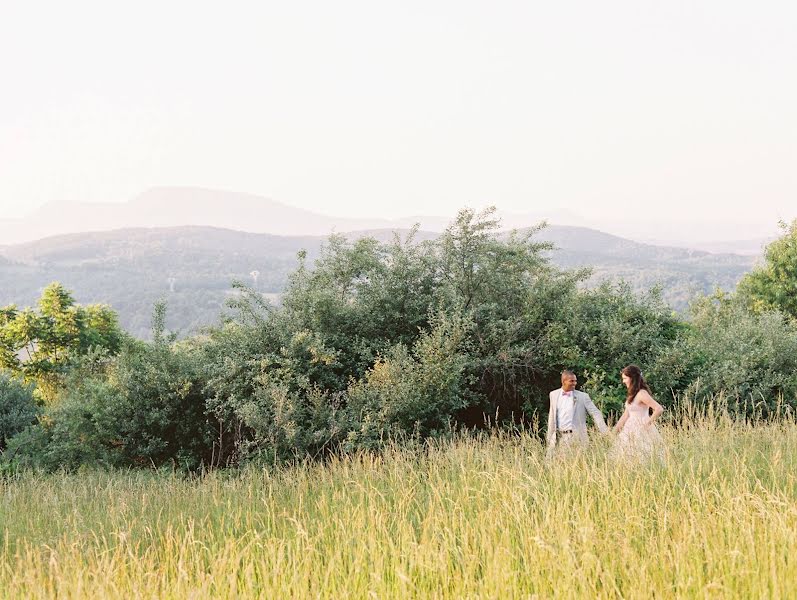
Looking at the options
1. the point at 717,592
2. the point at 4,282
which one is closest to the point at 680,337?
the point at 717,592

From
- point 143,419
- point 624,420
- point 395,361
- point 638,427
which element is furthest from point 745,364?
point 143,419

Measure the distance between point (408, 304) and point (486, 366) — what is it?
78.6 inches

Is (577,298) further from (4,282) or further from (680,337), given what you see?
(4,282)

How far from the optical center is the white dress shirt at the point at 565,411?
9836mm

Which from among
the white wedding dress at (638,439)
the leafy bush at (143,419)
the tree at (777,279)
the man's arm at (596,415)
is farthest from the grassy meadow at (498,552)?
the tree at (777,279)

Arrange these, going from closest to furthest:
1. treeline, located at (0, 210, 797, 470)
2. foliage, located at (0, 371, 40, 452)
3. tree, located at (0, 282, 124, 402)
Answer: treeline, located at (0, 210, 797, 470) → foliage, located at (0, 371, 40, 452) → tree, located at (0, 282, 124, 402)

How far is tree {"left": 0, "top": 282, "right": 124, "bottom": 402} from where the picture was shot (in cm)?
2708

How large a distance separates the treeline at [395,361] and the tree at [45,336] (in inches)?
466

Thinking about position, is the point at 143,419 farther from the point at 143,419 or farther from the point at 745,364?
the point at 745,364

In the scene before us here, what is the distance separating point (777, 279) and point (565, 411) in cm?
3273

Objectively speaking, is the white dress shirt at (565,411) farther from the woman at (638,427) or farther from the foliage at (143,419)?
the foliage at (143,419)

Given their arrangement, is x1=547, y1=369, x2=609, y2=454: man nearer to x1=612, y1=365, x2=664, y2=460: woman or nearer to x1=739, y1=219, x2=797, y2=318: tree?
x1=612, y1=365, x2=664, y2=460: woman

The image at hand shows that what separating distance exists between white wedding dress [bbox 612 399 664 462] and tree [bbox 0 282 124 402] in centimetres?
2246

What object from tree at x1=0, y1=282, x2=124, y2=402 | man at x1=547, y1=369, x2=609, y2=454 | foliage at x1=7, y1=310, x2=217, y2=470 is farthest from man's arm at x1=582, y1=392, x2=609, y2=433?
tree at x1=0, y1=282, x2=124, y2=402
